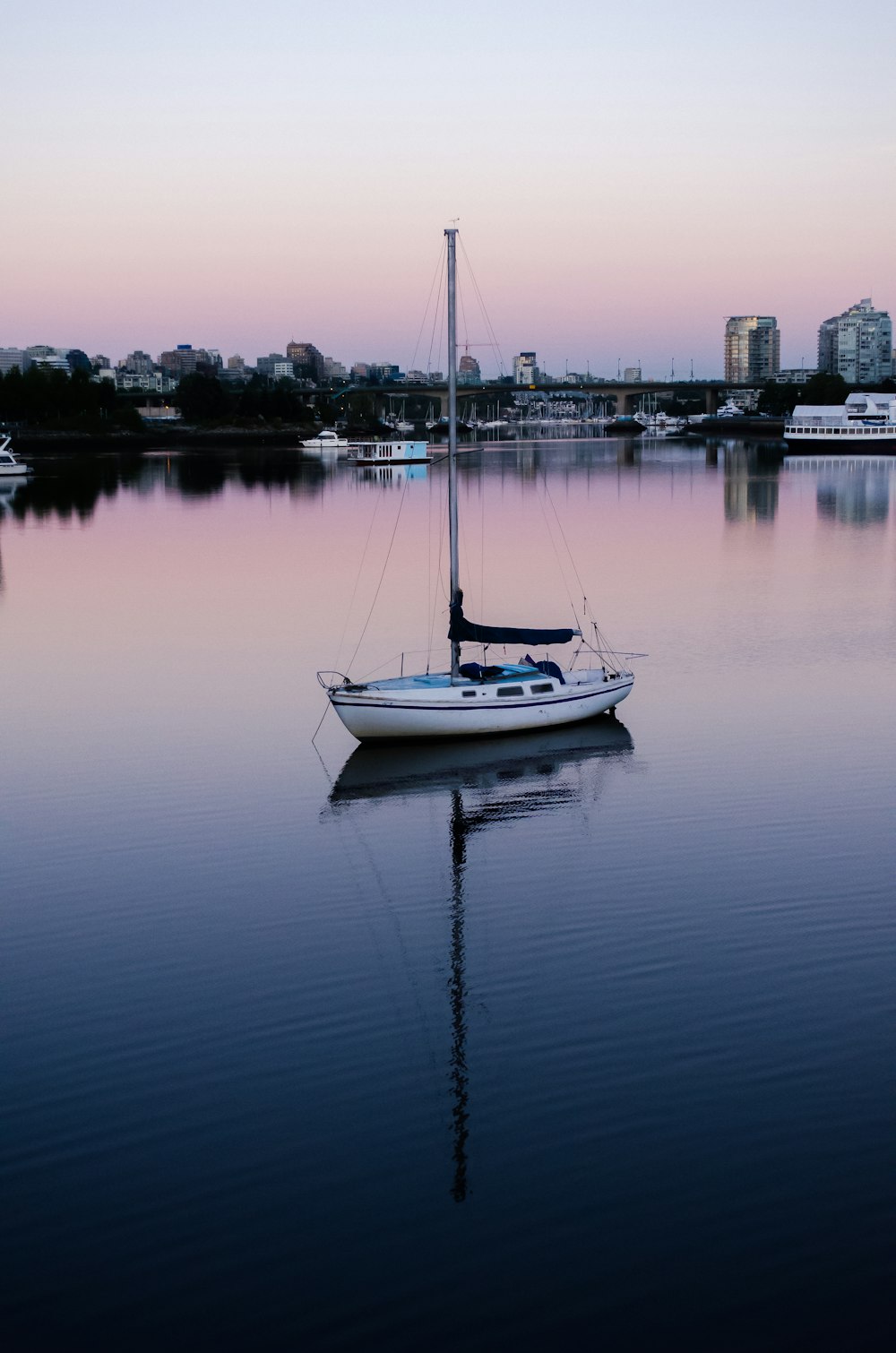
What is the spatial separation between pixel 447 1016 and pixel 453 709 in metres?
10.3

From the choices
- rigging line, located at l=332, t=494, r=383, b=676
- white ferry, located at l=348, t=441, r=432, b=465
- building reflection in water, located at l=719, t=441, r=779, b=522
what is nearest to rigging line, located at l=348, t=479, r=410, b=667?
rigging line, located at l=332, t=494, r=383, b=676

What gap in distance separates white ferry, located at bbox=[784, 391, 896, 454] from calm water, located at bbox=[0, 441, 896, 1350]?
109m

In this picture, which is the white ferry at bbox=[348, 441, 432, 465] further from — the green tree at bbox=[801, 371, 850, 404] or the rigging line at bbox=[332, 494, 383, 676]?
the green tree at bbox=[801, 371, 850, 404]

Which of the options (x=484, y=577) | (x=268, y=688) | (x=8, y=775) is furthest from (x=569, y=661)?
(x=484, y=577)

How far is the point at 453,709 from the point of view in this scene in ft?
76.5

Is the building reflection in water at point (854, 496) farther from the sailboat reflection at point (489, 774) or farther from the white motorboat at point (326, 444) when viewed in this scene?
the white motorboat at point (326, 444)

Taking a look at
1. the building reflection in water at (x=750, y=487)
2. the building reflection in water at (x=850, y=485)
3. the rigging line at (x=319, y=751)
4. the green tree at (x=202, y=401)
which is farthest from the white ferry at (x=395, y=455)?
the rigging line at (x=319, y=751)

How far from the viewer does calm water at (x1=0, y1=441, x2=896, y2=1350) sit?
9.32 m

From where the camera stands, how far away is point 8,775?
22.0m

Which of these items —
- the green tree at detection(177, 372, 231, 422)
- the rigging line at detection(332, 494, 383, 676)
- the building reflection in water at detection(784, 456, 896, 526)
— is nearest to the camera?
the rigging line at detection(332, 494, 383, 676)

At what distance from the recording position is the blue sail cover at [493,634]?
2477cm

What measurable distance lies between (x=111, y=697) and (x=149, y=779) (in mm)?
7037

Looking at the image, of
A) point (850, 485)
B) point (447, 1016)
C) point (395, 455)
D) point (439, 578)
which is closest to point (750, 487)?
point (850, 485)

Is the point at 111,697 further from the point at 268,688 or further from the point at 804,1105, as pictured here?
the point at 804,1105
